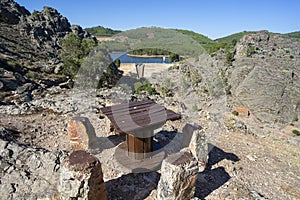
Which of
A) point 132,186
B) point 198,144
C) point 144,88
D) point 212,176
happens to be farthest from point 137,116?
point 144,88

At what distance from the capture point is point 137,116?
525 cm

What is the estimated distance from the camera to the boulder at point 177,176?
157 inches

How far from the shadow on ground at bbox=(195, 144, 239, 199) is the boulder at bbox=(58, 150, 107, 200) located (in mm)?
2550

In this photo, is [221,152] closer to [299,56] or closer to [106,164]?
[106,164]

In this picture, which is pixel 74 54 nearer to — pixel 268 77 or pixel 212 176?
pixel 268 77

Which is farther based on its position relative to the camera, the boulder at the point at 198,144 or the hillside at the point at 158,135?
the boulder at the point at 198,144

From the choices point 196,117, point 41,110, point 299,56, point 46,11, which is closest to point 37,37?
point 46,11

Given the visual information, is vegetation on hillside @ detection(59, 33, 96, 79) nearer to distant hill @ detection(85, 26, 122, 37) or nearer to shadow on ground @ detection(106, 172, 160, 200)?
shadow on ground @ detection(106, 172, 160, 200)

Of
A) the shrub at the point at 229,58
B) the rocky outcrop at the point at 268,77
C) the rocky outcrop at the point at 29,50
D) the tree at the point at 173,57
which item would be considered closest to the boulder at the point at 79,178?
the rocky outcrop at the point at 29,50

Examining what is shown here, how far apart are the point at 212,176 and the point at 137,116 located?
276 centimetres

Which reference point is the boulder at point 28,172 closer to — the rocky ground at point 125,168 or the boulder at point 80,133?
the rocky ground at point 125,168

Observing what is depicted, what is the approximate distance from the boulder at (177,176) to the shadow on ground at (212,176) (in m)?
0.91

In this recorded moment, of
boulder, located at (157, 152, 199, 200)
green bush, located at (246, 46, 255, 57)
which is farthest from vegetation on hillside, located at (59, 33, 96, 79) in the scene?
green bush, located at (246, 46, 255, 57)

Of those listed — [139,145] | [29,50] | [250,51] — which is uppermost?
[250,51]
